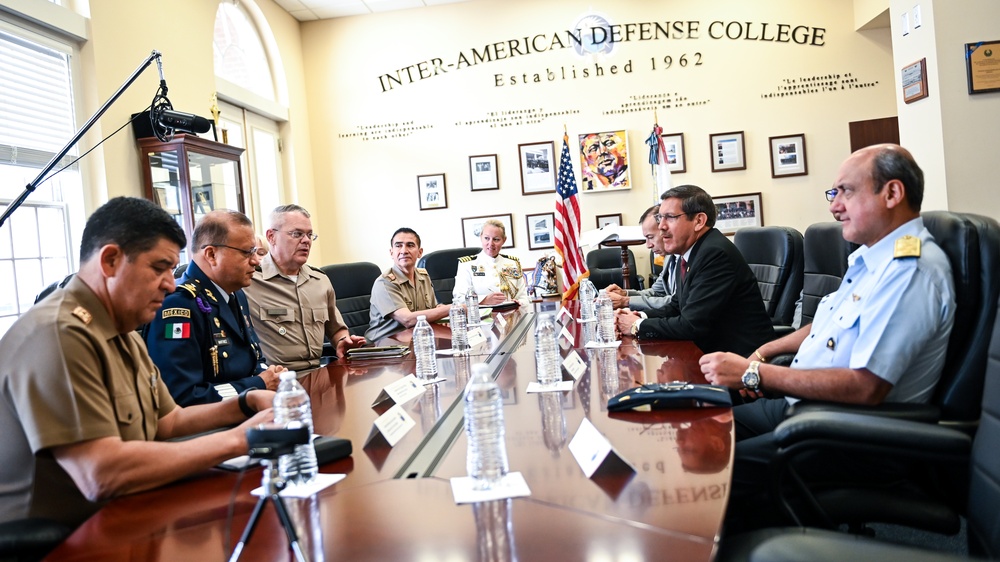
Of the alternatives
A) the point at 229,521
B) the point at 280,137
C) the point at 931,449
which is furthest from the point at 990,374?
the point at 280,137

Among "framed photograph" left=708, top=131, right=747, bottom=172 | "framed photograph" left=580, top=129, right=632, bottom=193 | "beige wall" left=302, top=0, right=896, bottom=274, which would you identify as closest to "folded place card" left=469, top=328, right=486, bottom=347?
"beige wall" left=302, top=0, right=896, bottom=274

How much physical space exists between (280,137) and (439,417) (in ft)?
19.1

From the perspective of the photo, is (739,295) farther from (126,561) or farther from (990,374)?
(126,561)

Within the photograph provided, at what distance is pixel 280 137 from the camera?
6891 mm

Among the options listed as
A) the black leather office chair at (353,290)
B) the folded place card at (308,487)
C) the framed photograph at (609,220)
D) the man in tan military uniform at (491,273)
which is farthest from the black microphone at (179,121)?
the framed photograph at (609,220)

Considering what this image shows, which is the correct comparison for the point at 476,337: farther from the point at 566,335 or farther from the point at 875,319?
the point at 875,319

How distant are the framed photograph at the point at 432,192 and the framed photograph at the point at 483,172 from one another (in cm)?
31

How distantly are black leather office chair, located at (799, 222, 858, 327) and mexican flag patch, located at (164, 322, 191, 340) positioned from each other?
2349 millimetres

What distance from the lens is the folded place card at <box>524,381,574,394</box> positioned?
72.9 inches

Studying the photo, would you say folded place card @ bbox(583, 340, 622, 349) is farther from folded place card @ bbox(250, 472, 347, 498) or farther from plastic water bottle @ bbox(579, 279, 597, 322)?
folded place card @ bbox(250, 472, 347, 498)

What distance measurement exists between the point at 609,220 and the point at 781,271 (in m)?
3.52

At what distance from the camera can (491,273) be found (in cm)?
505

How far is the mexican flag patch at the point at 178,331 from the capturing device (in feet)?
6.70

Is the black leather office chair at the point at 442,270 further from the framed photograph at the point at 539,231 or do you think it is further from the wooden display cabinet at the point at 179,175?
the framed photograph at the point at 539,231
